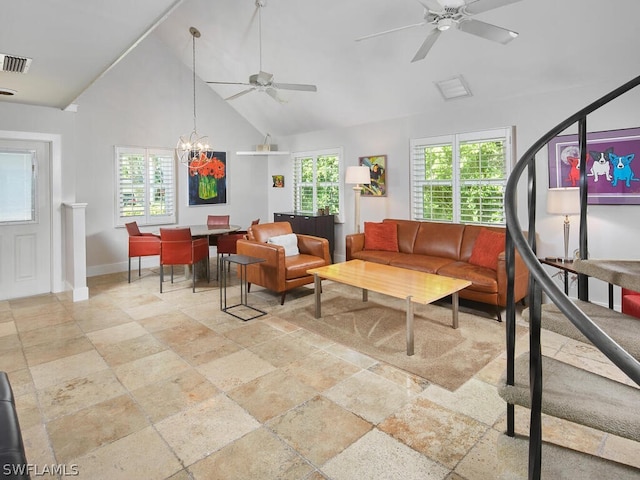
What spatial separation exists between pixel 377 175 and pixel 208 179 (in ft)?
11.3

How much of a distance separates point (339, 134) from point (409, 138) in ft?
5.26

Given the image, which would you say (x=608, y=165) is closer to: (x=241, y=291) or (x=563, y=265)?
(x=563, y=265)

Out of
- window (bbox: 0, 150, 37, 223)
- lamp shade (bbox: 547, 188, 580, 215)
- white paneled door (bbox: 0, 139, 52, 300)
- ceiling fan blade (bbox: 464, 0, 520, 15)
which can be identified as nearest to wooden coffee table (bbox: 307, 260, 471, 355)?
lamp shade (bbox: 547, 188, 580, 215)

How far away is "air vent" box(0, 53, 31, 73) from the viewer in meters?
3.33

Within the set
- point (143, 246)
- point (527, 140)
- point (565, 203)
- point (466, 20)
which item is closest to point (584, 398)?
point (466, 20)

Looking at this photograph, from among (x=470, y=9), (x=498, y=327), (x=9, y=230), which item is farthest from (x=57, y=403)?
(x=470, y=9)

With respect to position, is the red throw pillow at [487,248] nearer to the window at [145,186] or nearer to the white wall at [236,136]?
the white wall at [236,136]

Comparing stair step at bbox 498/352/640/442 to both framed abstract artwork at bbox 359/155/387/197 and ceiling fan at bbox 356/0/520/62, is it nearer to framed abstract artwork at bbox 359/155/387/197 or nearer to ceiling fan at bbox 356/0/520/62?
ceiling fan at bbox 356/0/520/62

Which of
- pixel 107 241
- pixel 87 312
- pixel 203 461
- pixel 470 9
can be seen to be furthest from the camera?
pixel 107 241

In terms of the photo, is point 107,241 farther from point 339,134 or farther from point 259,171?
point 339,134

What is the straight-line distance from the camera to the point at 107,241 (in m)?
6.71

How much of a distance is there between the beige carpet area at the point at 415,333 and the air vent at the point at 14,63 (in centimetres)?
341

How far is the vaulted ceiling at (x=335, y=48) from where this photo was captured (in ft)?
9.38

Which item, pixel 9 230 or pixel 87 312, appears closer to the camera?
pixel 87 312
